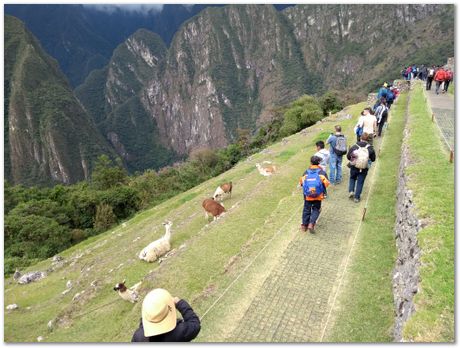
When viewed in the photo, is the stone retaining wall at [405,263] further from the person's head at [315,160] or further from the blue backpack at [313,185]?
the person's head at [315,160]

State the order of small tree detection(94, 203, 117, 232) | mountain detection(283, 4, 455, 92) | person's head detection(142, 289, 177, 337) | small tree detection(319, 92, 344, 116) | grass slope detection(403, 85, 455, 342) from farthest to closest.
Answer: mountain detection(283, 4, 455, 92) < small tree detection(319, 92, 344, 116) < small tree detection(94, 203, 117, 232) < grass slope detection(403, 85, 455, 342) < person's head detection(142, 289, 177, 337)

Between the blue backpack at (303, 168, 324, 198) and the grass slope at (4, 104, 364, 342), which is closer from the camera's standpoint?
the grass slope at (4, 104, 364, 342)

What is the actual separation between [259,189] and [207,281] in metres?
7.49

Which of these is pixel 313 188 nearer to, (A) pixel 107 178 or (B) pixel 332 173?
(B) pixel 332 173

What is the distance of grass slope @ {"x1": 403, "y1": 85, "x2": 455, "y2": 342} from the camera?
5.27 meters

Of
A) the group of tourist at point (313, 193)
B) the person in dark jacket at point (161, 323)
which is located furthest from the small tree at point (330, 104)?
the person in dark jacket at point (161, 323)

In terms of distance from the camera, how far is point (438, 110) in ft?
66.1

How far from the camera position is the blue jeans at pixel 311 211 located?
9.61 meters

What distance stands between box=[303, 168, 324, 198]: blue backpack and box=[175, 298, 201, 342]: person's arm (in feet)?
17.7

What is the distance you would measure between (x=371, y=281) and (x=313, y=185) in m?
2.64

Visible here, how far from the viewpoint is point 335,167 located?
42.9 ft

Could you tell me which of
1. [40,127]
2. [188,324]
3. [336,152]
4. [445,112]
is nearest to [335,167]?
[336,152]

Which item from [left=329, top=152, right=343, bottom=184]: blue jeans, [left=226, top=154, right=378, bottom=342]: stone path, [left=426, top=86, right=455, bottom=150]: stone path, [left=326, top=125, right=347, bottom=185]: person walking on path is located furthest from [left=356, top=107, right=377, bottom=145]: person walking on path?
[left=226, top=154, right=378, bottom=342]: stone path

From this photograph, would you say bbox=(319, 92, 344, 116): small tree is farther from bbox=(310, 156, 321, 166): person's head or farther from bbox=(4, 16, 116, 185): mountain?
bbox=(4, 16, 116, 185): mountain
